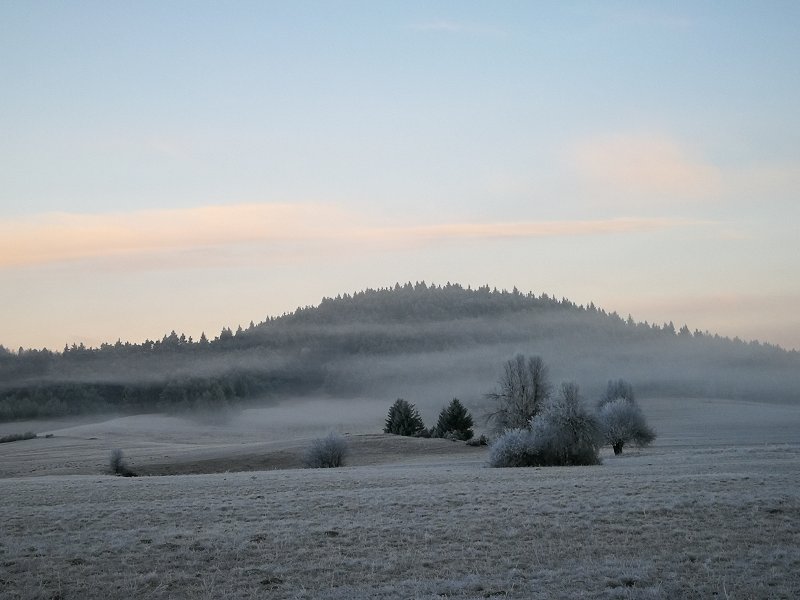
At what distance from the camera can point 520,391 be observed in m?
76.7

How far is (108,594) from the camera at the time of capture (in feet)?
50.1

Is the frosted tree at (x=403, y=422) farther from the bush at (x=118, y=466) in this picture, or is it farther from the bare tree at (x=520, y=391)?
the bush at (x=118, y=466)

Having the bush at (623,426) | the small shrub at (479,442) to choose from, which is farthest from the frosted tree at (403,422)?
the bush at (623,426)

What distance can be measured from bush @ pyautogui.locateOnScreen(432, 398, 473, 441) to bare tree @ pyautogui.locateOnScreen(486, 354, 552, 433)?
1253cm

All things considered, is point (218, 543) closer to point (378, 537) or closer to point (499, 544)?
point (378, 537)

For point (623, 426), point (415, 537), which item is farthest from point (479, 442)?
point (415, 537)

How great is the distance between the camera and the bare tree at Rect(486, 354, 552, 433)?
241ft

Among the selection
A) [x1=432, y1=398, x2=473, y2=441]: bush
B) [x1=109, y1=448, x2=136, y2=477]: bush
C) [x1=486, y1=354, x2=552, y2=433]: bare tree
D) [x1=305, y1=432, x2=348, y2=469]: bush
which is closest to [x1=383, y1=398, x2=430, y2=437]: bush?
[x1=432, y1=398, x2=473, y2=441]: bush

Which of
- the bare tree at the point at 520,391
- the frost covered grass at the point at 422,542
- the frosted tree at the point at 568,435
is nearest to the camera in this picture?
the frost covered grass at the point at 422,542

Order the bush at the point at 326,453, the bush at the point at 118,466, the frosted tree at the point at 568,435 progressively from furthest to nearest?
1. the bush at the point at 326,453
2. the bush at the point at 118,466
3. the frosted tree at the point at 568,435

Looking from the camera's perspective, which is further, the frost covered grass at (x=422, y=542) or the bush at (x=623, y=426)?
the bush at (x=623, y=426)

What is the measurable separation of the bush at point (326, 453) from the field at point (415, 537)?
80.5 feet

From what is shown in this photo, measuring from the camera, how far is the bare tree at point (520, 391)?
7356 cm

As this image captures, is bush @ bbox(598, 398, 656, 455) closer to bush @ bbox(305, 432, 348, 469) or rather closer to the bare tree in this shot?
the bare tree
